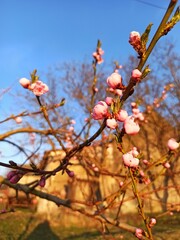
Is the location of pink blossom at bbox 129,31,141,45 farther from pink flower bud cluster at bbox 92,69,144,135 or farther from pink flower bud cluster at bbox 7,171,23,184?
pink flower bud cluster at bbox 7,171,23,184

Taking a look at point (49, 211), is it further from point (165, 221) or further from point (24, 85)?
point (24, 85)

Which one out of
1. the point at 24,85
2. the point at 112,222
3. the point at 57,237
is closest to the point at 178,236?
the point at 57,237

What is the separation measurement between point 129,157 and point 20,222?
10442 mm

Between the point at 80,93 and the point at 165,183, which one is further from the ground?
the point at 80,93

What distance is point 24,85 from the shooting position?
4.64 ft

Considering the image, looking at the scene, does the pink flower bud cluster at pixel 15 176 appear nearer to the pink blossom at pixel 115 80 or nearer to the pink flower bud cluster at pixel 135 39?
the pink blossom at pixel 115 80

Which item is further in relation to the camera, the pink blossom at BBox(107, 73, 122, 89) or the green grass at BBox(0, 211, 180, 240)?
the green grass at BBox(0, 211, 180, 240)

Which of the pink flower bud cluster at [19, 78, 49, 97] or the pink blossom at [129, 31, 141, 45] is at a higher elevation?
the pink flower bud cluster at [19, 78, 49, 97]

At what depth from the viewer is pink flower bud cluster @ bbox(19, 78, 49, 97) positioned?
1349 millimetres

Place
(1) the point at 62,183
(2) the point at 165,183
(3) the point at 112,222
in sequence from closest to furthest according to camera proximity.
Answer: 1. (3) the point at 112,222
2. (2) the point at 165,183
3. (1) the point at 62,183

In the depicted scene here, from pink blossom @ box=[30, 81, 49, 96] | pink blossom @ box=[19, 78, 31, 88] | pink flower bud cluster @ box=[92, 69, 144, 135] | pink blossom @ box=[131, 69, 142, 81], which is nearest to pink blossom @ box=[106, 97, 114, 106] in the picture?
pink flower bud cluster @ box=[92, 69, 144, 135]

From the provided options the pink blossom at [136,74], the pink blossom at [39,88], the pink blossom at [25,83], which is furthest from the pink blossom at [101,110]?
the pink blossom at [25,83]

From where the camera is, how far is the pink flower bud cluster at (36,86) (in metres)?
1.35

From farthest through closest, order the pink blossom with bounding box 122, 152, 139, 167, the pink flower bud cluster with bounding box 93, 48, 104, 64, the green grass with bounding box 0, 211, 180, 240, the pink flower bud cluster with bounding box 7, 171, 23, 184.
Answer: the green grass with bounding box 0, 211, 180, 240 < the pink flower bud cluster with bounding box 93, 48, 104, 64 < the pink flower bud cluster with bounding box 7, 171, 23, 184 < the pink blossom with bounding box 122, 152, 139, 167
